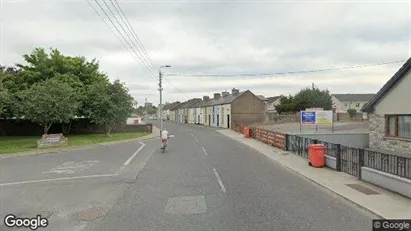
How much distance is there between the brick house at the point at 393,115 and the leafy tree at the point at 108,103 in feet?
83.1

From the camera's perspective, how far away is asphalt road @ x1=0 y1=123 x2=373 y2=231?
23.2 feet

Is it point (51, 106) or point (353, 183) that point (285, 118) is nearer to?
point (51, 106)

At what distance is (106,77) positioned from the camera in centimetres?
4725

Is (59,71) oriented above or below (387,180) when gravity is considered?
above

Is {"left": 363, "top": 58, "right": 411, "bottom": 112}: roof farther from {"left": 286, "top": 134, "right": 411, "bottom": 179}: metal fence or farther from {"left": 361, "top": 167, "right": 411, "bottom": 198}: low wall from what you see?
{"left": 361, "top": 167, "right": 411, "bottom": 198}: low wall

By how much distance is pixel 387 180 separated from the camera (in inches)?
381

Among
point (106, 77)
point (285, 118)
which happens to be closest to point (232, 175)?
point (106, 77)

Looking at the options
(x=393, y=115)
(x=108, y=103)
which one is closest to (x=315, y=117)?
(x=393, y=115)

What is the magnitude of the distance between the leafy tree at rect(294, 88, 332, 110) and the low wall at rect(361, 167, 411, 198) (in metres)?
57.9

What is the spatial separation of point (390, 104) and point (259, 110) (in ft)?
141

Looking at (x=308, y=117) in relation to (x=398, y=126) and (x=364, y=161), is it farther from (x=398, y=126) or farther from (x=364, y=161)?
(x=364, y=161)

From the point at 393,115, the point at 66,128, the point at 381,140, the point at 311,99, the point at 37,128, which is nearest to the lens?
the point at 393,115

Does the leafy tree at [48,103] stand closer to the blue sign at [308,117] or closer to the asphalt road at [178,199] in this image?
the asphalt road at [178,199]

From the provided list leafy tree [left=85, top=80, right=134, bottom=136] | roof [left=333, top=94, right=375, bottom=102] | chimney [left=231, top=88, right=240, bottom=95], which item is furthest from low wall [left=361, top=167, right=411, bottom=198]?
roof [left=333, top=94, right=375, bottom=102]
